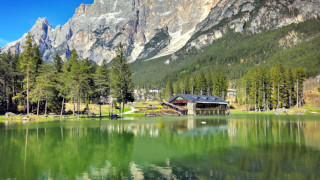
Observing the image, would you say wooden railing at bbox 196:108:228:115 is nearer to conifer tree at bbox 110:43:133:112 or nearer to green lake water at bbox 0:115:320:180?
conifer tree at bbox 110:43:133:112

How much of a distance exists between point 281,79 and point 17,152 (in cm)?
9928

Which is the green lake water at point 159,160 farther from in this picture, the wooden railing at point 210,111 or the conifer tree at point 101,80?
the wooden railing at point 210,111

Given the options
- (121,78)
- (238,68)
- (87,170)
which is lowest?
(87,170)

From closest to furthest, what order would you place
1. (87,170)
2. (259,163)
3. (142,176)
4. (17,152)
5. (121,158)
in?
(142,176) < (87,170) < (259,163) < (121,158) < (17,152)

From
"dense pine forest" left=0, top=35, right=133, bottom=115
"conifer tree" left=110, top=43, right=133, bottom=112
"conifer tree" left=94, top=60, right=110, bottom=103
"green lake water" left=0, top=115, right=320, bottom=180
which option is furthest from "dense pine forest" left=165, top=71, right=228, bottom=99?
"green lake water" left=0, top=115, right=320, bottom=180

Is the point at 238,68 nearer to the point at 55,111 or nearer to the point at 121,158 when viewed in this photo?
the point at 55,111

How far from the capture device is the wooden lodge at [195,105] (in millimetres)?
86688

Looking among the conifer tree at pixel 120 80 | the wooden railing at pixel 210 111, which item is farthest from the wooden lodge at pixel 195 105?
the conifer tree at pixel 120 80

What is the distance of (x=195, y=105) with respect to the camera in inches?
3420

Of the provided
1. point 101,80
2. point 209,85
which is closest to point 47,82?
point 101,80

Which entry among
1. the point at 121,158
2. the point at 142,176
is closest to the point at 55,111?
the point at 121,158

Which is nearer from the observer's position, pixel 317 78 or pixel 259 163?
pixel 259 163

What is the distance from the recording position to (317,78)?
12025 centimetres

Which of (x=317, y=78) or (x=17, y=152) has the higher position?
(x=317, y=78)
